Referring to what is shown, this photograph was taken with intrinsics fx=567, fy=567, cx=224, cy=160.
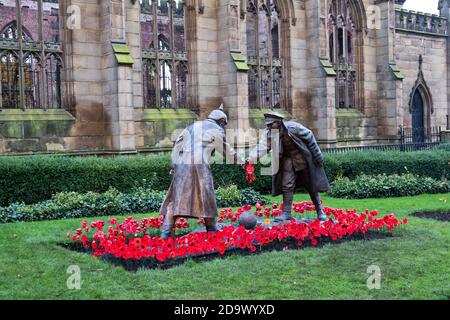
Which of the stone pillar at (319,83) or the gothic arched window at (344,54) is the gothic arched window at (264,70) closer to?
the stone pillar at (319,83)

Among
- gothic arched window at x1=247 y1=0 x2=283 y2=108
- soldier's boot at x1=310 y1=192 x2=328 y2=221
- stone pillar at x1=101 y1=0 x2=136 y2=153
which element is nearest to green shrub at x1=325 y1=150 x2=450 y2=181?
gothic arched window at x1=247 y1=0 x2=283 y2=108

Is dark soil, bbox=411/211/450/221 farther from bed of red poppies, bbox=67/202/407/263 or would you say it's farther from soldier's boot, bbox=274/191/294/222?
soldier's boot, bbox=274/191/294/222

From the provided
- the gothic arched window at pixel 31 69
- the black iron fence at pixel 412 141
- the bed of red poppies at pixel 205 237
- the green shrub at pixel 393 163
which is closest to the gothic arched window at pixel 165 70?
the gothic arched window at pixel 31 69

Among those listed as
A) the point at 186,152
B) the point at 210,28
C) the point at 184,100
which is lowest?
the point at 186,152

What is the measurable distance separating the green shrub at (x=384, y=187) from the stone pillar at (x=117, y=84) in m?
6.11

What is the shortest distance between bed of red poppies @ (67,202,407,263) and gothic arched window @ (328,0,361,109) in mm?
16013

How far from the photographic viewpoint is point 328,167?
1702 centimetres

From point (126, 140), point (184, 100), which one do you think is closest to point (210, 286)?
point (126, 140)

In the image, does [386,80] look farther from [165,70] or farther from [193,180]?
[193,180]

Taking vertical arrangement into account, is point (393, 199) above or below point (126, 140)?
below

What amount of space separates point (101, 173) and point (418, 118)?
2001 cm

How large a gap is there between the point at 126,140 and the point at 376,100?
45.3 feet

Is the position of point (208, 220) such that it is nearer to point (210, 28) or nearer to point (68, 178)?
point (68, 178)

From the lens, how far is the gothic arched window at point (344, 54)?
2477cm
